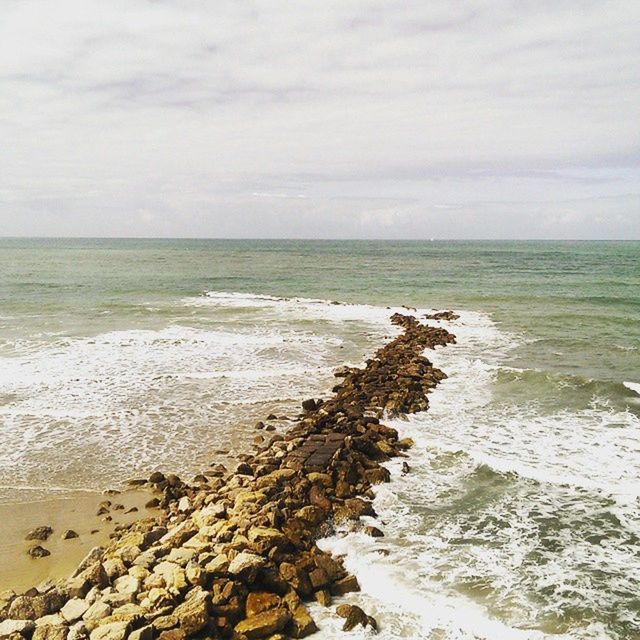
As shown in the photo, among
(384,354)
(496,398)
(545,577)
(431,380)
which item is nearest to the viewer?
(545,577)

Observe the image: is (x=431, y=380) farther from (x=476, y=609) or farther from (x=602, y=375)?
(x=476, y=609)

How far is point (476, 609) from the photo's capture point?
691cm

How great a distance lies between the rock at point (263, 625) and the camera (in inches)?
250

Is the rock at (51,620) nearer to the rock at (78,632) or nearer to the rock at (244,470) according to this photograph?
the rock at (78,632)

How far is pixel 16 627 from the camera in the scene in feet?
20.2

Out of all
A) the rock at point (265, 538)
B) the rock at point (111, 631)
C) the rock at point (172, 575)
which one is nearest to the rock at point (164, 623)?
the rock at point (111, 631)

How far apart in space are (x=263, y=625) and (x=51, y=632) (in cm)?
234

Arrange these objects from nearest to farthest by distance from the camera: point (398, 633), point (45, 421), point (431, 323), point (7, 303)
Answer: point (398, 633) < point (45, 421) < point (431, 323) < point (7, 303)

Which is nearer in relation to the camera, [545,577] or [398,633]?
[398,633]

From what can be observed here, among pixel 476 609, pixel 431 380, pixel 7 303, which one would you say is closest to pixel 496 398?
pixel 431 380

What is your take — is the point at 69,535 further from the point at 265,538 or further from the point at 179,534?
the point at 265,538

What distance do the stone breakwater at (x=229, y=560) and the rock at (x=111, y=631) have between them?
1 centimetres

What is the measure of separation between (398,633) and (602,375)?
49.3ft

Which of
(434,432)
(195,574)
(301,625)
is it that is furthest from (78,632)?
(434,432)
